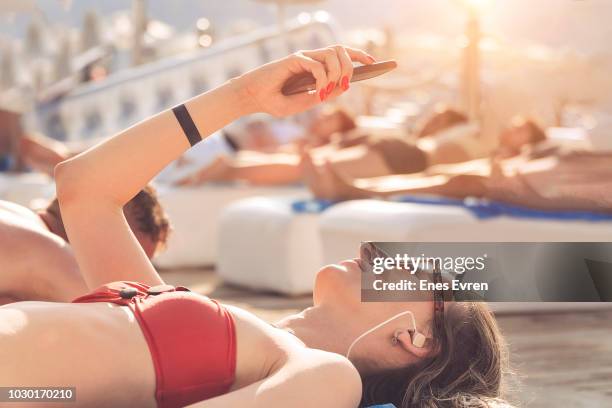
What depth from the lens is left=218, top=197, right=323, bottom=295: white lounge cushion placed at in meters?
3.59

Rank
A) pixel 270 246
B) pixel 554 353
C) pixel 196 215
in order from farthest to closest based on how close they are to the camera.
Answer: pixel 196 215 < pixel 270 246 < pixel 554 353

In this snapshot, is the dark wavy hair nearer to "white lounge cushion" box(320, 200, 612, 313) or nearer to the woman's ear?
the woman's ear

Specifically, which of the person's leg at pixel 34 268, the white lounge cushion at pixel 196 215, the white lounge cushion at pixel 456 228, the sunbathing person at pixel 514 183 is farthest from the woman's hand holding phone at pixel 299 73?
the white lounge cushion at pixel 196 215

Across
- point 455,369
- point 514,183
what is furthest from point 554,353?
point 455,369

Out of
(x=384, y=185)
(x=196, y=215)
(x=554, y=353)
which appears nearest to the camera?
(x=554, y=353)

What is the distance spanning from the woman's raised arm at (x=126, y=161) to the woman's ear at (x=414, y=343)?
37 cm

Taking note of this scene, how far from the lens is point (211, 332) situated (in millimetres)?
1148

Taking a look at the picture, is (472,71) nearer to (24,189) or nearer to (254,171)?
(254,171)

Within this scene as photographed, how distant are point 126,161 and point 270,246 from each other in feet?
7.56

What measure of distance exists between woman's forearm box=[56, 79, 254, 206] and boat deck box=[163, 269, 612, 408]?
24.2 inches

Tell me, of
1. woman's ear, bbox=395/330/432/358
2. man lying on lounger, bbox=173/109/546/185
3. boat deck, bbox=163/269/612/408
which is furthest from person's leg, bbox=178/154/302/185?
woman's ear, bbox=395/330/432/358

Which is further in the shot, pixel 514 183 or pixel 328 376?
pixel 514 183

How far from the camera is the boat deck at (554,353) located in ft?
6.16

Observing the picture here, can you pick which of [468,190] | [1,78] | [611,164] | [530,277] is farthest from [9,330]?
[1,78]
